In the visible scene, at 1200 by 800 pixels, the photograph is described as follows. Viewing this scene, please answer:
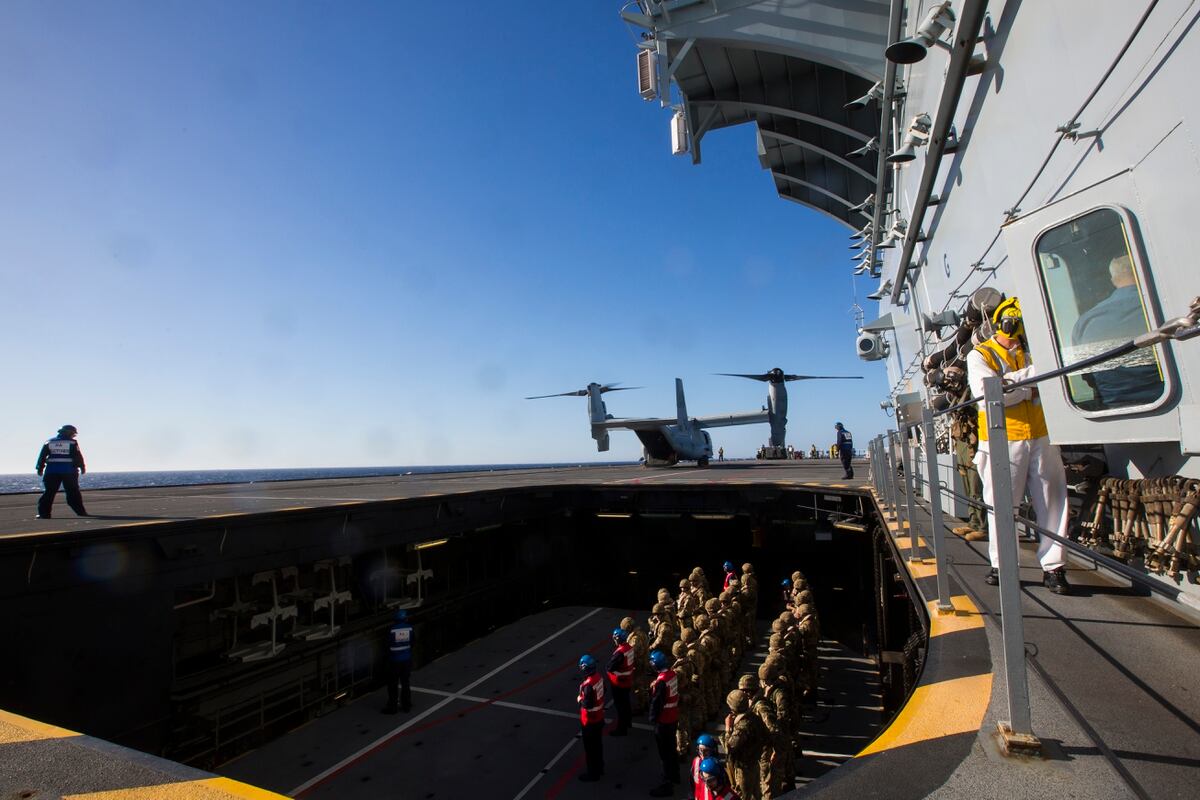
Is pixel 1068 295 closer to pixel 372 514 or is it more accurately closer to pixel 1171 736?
pixel 1171 736

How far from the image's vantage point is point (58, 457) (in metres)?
8.09

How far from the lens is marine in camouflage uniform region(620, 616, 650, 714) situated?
865 centimetres

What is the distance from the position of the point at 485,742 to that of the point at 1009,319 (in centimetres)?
831

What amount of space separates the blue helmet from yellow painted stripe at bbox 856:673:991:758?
2.95 metres

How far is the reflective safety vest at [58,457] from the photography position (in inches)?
316

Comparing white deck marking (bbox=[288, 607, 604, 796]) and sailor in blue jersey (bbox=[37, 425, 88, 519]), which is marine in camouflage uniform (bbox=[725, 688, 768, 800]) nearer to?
white deck marking (bbox=[288, 607, 604, 796])

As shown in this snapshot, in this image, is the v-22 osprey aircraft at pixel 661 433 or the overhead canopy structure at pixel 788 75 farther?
the v-22 osprey aircraft at pixel 661 433

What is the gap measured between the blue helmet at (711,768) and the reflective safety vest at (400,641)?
239 inches

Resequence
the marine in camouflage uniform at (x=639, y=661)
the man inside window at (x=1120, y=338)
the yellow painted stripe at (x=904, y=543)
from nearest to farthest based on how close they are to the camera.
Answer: the man inside window at (x=1120, y=338) < the yellow painted stripe at (x=904, y=543) < the marine in camouflage uniform at (x=639, y=661)

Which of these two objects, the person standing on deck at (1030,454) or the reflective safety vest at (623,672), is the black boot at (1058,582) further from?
the reflective safety vest at (623,672)

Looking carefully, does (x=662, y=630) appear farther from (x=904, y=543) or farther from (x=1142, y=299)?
(x=1142, y=299)

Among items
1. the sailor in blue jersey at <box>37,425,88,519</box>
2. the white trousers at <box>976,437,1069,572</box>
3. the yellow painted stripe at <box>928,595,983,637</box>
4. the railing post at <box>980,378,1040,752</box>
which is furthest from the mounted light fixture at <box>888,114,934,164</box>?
the sailor in blue jersey at <box>37,425,88,519</box>

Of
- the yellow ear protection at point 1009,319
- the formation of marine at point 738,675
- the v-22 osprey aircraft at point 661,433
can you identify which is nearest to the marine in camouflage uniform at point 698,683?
the formation of marine at point 738,675

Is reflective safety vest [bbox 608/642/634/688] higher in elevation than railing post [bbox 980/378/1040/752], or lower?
lower
